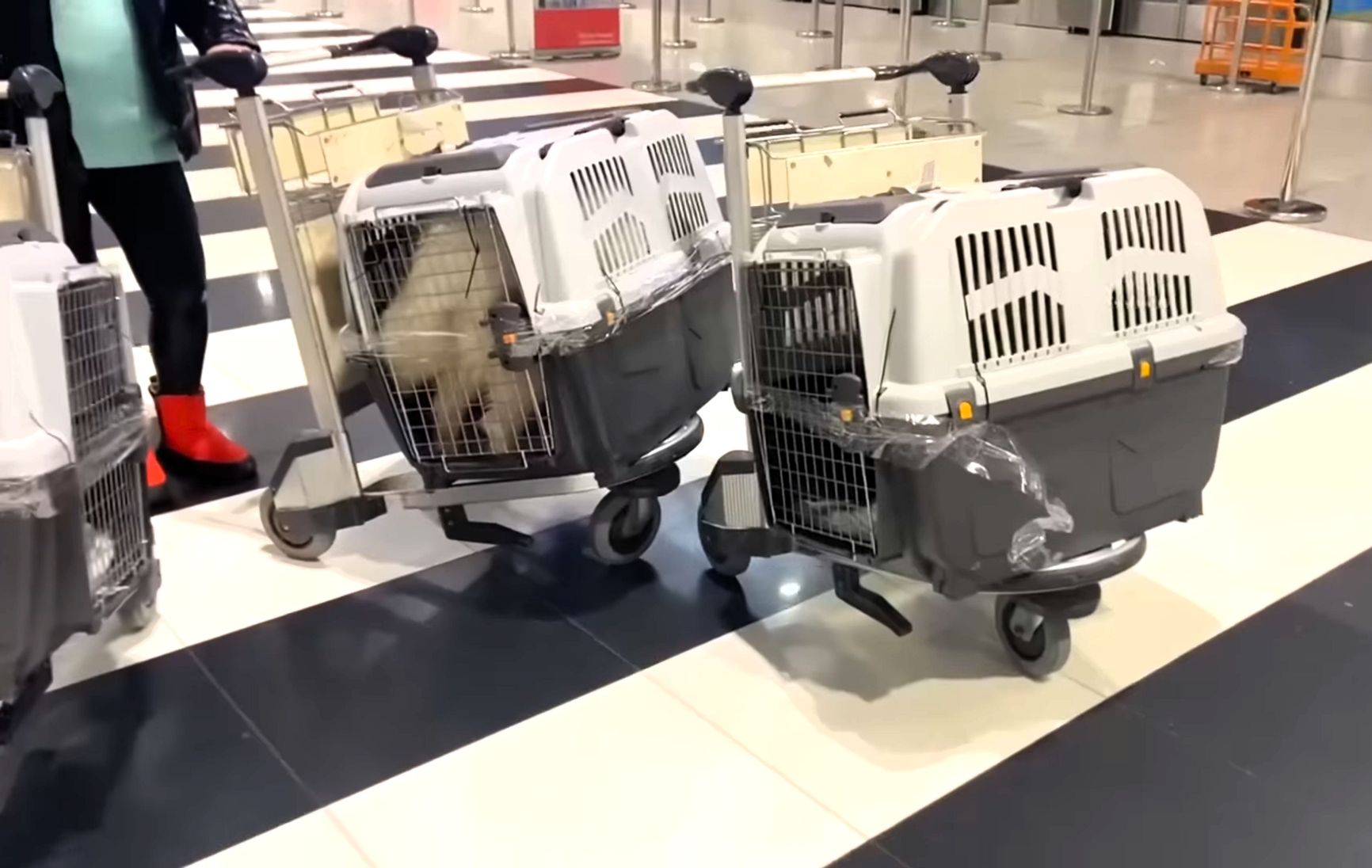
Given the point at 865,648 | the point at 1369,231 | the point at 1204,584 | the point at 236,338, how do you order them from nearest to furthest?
1. the point at 865,648
2. the point at 1204,584
3. the point at 236,338
4. the point at 1369,231

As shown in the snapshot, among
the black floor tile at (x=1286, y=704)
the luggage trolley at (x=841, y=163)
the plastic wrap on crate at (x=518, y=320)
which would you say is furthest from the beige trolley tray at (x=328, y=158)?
the black floor tile at (x=1286, y=704)

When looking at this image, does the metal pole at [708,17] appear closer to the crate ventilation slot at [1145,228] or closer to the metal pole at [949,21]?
the metal pole at [949,21]

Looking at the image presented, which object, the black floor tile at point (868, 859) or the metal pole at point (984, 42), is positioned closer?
the black floor tile at point (868, 859)

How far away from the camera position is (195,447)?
2.29 m

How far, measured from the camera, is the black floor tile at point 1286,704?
1.48 m

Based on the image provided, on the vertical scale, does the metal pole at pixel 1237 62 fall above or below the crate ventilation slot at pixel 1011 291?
below

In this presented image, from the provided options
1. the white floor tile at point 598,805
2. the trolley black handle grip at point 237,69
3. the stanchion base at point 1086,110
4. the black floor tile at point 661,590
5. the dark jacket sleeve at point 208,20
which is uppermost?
the dark jacket sleeve at point 208,20

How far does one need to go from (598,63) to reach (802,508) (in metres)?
6.35

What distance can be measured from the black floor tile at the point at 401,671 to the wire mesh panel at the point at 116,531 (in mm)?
189

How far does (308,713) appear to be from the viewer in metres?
1.62

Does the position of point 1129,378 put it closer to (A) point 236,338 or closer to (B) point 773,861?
(B) point 773,861

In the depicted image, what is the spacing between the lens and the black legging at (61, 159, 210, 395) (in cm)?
202

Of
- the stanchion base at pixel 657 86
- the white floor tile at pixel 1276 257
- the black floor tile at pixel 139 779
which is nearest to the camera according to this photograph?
the black floor tile at pixel 139 779

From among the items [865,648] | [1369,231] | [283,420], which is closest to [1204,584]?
[865,648]
